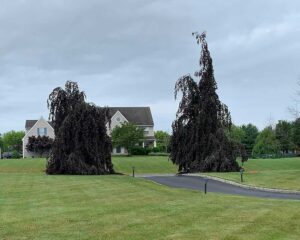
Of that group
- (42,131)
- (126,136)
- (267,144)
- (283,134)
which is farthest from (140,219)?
(267,144)

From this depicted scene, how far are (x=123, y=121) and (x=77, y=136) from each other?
154ft

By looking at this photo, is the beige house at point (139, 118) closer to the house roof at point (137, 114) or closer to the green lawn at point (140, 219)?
the house roof at point (137, 114)

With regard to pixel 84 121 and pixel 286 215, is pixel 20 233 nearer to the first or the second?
pixel 286 215

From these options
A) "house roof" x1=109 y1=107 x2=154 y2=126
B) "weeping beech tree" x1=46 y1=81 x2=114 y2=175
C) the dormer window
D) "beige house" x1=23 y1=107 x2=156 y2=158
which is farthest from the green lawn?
"house roof" x1=109 y1=107 x2=154 y2=126

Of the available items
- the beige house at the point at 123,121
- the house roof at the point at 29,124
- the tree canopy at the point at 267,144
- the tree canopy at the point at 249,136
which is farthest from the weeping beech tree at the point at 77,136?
the tree canopy at the point at 249,136

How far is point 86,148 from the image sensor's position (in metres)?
36.9

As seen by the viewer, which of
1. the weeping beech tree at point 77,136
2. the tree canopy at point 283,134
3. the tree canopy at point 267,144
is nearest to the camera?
the weeping beech tree at point 77,136

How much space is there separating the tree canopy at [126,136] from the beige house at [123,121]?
4297mm

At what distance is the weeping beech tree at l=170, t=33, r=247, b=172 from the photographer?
38.9m

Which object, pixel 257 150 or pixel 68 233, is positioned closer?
pixel 68 233

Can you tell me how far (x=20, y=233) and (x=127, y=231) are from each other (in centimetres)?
213

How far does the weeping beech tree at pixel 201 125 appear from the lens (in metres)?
38.9

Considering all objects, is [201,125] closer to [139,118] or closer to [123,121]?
[123,121]

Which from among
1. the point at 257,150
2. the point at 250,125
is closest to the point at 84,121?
the point at 257,150
